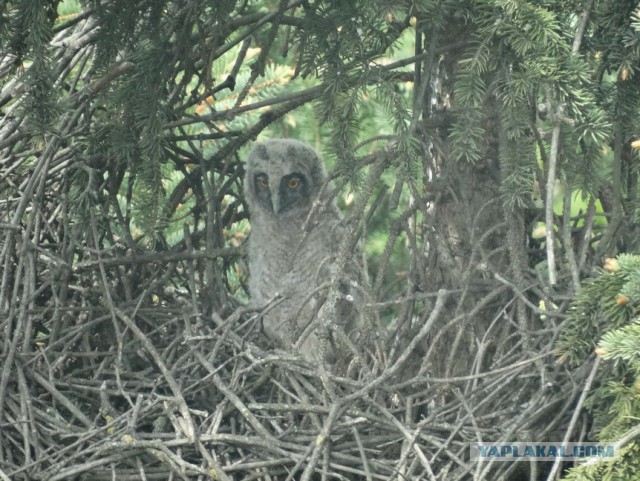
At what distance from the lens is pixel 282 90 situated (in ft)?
20.1

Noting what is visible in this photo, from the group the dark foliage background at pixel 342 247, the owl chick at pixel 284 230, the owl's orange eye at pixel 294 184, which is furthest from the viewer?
the owl's orange eye at pixel 294 184

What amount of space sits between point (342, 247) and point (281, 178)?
1433 mm

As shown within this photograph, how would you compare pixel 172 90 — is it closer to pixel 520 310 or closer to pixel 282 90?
pixel 520 310

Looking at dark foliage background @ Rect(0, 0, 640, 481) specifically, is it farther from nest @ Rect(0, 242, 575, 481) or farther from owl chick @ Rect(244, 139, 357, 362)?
owl chick @ Rect(244, 139, 357, 362)

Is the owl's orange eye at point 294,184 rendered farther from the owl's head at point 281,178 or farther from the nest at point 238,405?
the nest at point 238,405

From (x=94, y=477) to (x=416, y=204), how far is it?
1369 millimetres

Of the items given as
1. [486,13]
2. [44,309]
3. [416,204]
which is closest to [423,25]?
[486,13]

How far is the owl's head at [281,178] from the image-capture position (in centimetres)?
428

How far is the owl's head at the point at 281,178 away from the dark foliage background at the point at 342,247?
433mm

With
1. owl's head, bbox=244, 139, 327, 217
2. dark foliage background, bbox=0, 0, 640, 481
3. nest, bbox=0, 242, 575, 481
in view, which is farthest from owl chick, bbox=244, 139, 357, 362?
nest, bbox=0, 242, 575, 481

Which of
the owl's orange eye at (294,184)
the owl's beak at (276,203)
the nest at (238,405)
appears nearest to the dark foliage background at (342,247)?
the nest at (238,405)

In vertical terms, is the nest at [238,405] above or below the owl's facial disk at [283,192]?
below

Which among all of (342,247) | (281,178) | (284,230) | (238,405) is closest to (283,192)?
(281,178)

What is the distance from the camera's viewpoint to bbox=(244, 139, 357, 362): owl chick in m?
4.19
